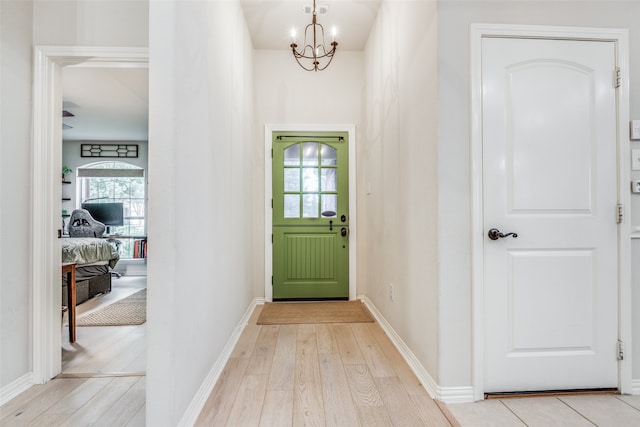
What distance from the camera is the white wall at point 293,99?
374cm

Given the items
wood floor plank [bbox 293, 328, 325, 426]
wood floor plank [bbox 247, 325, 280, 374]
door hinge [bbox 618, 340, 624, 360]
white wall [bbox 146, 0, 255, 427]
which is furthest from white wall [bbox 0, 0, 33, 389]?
door hinge [bbox 618, 340, 624, 360]

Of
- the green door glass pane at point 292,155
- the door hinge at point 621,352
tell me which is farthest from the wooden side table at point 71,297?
the door hinge at point 621,352

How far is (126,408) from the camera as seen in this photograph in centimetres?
168

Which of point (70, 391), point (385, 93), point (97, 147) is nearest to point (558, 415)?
point (385, 93)

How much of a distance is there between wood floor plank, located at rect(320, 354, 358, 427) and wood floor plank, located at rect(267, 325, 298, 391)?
22 centimetres

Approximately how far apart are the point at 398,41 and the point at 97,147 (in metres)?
7.09

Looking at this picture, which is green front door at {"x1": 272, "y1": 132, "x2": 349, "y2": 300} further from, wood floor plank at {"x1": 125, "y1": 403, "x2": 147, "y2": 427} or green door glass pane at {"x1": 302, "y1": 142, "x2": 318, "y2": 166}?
wood floor plank at {"x1": 125, "y1": 403, "x2": 147, "y2": 427}

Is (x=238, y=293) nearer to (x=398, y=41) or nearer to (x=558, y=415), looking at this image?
(x=558, y=415)

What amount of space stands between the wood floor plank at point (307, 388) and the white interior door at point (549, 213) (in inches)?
38.8

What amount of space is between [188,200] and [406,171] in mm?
1521

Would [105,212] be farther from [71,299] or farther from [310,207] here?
[310,207]

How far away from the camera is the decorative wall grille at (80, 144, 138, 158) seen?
676 centimetres

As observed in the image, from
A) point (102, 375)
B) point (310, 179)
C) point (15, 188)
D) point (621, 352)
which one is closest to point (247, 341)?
point (102, 375)

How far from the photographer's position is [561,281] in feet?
5.85
